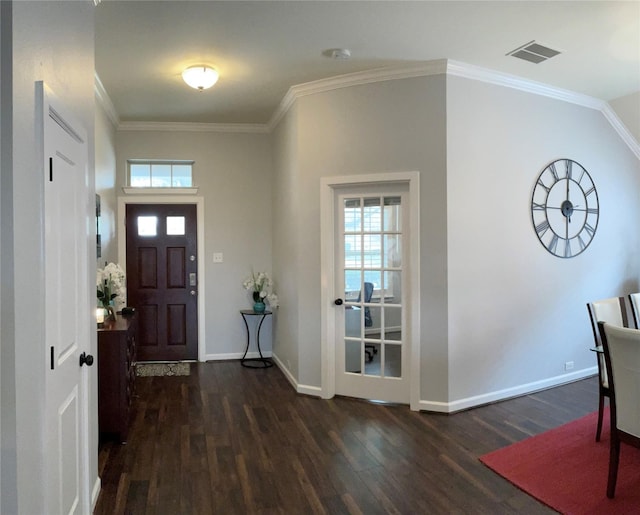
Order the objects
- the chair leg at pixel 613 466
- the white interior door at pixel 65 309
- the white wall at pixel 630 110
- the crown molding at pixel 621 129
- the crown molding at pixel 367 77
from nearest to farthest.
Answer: the white interior door at pixel 65 309
the chair leg at pixel 613 466
the crown molding at pixel 367 77
the white wall at pixel 630 110
the crown molding at pixel 621 129

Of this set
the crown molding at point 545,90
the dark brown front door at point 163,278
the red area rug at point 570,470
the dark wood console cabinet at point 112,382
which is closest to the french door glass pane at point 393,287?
the red area rug at point 570,470

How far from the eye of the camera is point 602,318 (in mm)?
3277

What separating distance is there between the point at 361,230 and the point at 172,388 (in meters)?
2.47

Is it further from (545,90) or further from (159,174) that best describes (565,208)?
(159,174)

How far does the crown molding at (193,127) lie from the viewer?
A: 5246mm

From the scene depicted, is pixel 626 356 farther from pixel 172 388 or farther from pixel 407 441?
pixel 172 388

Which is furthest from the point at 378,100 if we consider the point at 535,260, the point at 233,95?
the point at 535,260

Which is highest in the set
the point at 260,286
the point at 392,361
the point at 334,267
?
the point at 334,267

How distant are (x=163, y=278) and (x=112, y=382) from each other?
2.33 meters

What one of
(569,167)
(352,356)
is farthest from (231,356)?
(569,167)

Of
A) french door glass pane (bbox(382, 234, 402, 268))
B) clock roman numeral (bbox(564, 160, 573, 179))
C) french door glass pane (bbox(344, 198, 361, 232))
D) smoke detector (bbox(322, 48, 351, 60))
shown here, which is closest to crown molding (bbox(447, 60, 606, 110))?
clock roman numeral (bbox(564, 160, 573, 179))

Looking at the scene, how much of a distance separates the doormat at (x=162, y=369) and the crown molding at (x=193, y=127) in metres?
2.82

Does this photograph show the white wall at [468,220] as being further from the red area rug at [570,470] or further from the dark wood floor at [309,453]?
the red area rug at [570,470]

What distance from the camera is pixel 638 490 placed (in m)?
2.52
